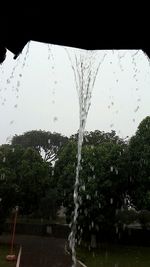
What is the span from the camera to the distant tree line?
28.6 meters

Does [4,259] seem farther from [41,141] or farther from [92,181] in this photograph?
[41,141]

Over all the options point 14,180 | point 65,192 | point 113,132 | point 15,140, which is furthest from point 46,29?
point 15,140

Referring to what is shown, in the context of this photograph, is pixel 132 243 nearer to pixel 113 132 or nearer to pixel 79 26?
pixel 113 132

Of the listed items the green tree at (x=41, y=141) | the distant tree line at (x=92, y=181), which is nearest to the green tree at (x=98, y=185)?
the distant tree line at (x=92, y=181)

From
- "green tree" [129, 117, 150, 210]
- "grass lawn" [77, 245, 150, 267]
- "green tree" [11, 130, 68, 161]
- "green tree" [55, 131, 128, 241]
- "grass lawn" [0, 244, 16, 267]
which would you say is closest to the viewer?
"grass lawn" [0, 244, 16, 267]

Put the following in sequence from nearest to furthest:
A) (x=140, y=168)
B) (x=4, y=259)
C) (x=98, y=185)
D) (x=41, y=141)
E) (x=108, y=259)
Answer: (x=4, y=259), (x=108, y=259), (x=98, y=185), (x=140, y=168), (x=41, y=141)

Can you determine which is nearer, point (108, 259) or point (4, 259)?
point (4, 259)

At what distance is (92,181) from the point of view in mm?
29094

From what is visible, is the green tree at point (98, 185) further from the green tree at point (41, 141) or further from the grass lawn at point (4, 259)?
the green tree at point (41, 141)

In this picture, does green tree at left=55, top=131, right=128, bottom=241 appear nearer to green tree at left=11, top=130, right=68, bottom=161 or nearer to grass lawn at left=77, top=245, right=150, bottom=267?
grass lawn at left=77, top=245, right=150, bottom=267

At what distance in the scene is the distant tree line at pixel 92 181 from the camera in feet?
94.0

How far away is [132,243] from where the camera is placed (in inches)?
1460

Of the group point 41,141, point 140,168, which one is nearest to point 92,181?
point 140,168

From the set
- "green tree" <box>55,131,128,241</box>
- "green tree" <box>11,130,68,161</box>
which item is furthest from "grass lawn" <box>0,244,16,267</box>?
"green tree" <box>11,130,68,161</box>
